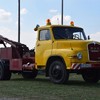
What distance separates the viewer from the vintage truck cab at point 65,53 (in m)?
16.7

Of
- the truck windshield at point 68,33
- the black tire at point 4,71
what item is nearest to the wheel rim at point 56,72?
the truck windshield at point 68,33

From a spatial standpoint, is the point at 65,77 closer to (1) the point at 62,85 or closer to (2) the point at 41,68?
(1) the point at 62,85

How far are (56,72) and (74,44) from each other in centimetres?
146

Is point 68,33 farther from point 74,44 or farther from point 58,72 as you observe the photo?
point 58,72

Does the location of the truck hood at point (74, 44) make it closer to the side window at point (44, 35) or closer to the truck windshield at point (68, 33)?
the truck windshield at point (68, 33)

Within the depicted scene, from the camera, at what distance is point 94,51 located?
16953 millimetres

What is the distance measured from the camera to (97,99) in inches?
499

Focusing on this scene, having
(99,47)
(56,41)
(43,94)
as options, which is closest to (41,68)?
(56,41)

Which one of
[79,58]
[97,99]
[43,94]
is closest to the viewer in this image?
[97,99]

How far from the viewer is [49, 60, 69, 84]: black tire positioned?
1700 centimetres

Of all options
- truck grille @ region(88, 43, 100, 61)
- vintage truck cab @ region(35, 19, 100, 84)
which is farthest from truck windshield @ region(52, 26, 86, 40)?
truck grille @ region(88, 43, 100, 61)

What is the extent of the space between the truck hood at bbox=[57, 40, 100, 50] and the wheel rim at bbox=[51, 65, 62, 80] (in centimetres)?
86

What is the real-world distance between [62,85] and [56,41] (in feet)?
6.42

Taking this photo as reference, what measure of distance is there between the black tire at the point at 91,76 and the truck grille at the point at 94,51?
1.89 metres
